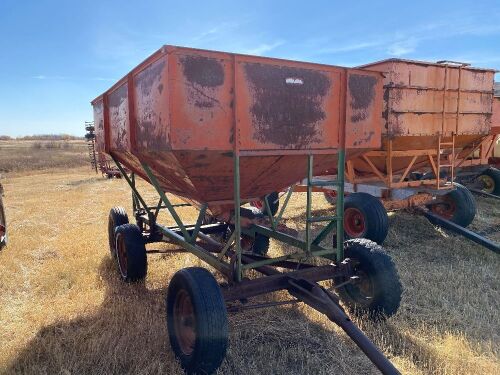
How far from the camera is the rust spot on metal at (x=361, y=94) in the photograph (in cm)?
390

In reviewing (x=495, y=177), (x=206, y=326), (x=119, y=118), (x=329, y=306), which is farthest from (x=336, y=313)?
(x=495, y=177)

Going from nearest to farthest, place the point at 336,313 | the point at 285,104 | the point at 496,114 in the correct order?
the point at 336,313, the point at 285,104, the point at 496,114

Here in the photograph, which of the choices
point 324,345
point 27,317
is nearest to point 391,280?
point 324,345

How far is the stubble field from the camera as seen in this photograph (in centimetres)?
339

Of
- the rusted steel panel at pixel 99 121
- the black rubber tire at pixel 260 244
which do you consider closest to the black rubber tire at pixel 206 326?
the black rubber tire at pixel 260 244

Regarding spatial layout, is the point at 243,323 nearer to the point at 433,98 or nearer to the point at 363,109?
the point at 363,109

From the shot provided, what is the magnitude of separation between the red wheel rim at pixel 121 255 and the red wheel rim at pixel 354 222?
376cm

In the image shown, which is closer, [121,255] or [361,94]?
[361,94]

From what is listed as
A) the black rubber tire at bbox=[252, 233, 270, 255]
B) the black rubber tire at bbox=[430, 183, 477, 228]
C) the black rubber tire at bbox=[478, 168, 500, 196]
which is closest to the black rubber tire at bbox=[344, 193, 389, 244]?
the black rubber tire at bbox=[252, 233, 270, 255]

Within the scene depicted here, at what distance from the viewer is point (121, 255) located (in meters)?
5.45

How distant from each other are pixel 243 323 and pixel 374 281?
1401 millimetres

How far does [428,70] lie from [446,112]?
0.85 meters

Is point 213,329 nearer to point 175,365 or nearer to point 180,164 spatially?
point 175,365

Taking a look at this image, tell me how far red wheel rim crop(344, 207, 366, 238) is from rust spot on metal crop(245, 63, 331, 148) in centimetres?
336
